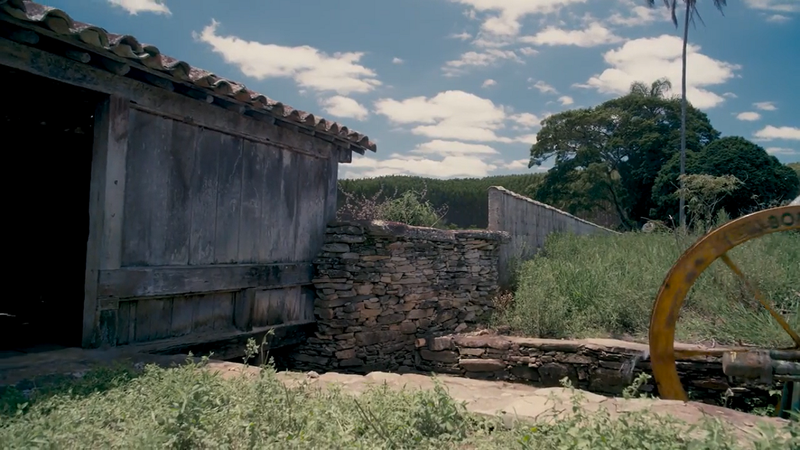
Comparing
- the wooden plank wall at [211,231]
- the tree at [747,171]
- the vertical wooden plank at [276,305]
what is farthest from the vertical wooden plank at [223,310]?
the tree at [747,171]

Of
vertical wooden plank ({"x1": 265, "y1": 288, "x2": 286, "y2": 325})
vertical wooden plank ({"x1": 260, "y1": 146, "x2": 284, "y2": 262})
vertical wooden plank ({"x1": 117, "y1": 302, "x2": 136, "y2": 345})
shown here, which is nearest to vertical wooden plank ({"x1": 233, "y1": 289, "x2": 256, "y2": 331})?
vertical wooden plank ({"x1": 265, "y1": 288, "x2": 286, "y2": 325})

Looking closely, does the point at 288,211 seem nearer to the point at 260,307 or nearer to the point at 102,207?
the point at 260,307

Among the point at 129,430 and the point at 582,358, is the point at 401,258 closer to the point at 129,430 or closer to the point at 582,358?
the point at 582,358

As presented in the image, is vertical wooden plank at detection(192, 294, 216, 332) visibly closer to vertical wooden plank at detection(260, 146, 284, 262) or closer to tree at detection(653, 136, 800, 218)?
vertical wooden plank at detection(260, 146, 284, 262)

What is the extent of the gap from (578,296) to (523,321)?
96 cm

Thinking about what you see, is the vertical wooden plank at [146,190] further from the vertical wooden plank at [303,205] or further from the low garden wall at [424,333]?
the low garden wall at [424,333]

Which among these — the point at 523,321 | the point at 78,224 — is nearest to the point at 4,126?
the point at 78,224

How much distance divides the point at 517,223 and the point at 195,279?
6.25 metres

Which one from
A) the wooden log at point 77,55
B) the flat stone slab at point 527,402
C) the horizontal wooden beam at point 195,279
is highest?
the wooden log at point 77,55

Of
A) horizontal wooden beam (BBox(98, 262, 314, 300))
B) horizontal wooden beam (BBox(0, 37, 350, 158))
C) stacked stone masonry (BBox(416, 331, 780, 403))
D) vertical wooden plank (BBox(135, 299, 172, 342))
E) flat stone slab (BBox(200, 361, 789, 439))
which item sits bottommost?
stacked stone masonry (BBox(416, 331, 780, 403))

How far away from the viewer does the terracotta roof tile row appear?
3293 millimetres

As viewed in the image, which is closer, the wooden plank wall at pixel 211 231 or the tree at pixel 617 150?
the wooden plank wall at pixel 211 231

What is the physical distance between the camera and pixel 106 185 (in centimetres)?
409

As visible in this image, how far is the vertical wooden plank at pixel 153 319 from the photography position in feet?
14.8
